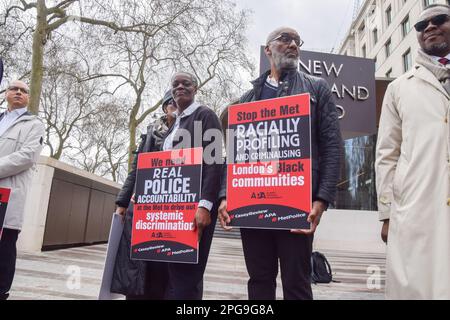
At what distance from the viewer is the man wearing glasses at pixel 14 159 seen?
9.27 ft

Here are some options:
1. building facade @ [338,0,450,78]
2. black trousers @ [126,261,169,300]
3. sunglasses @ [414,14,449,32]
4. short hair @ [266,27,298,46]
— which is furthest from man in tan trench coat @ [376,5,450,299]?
building facade @ [338,0,450,78]

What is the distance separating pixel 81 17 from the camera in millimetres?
11383

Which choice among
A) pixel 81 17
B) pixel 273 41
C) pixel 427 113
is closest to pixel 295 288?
pixel 427 113

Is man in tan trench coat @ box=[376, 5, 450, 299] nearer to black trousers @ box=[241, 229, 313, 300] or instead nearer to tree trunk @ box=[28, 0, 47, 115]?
black trousers @ box=[241, 229, 313, 300]

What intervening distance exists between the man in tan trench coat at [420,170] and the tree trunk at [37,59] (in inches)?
439

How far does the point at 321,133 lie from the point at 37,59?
1135 centimetres

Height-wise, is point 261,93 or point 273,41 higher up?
point 273,41

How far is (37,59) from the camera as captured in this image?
1109cm

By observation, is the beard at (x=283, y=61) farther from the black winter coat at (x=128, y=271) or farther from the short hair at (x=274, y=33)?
the black winter coat at (x=128, y=271)

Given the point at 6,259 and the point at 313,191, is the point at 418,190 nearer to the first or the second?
the point at 313,191
